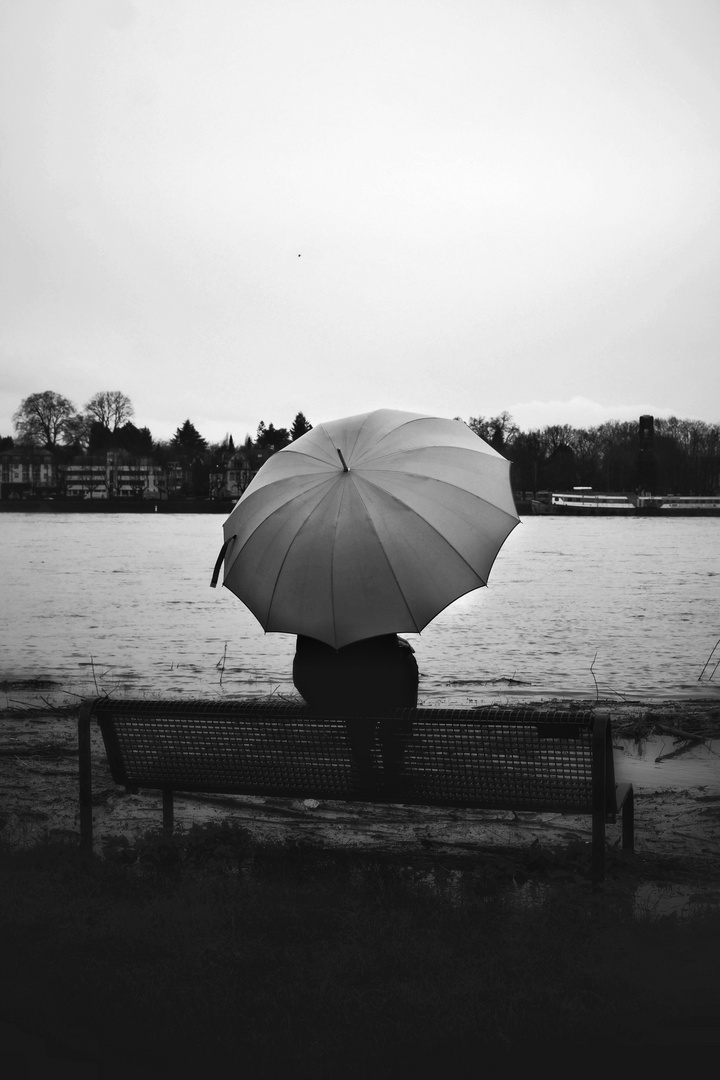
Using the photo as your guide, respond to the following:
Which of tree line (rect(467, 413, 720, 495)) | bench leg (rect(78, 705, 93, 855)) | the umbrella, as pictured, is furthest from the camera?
tree line (rect(467, 413, 720, 495))

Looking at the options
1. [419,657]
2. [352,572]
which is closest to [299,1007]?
[352,572]

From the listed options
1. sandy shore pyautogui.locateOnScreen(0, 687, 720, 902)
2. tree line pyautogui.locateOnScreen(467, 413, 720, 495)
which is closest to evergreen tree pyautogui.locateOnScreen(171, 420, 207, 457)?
tree line pyautogui.locateOnScreen(467, 413, 720, 495)

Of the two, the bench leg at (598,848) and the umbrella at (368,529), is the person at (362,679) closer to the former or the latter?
the umbrella at (368,529)

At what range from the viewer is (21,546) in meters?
58.6

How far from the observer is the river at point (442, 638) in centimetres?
1349

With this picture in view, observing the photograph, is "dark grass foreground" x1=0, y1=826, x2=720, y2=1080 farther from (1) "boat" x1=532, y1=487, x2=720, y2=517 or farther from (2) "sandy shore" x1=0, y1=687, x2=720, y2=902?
(1) "boat" x1=532, y1=487, x2=720, y2=517

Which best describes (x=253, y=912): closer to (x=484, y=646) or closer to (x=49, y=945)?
(x=49, y=945)

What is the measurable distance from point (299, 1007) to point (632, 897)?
1.69 meters

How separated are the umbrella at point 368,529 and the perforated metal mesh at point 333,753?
446 mm

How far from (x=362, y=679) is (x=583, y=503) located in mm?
145557

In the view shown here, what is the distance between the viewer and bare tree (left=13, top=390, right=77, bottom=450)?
149 meters

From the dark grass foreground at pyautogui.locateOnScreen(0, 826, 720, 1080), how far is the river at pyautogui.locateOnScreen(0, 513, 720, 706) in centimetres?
740

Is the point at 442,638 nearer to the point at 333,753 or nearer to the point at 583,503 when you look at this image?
the point at 333,753

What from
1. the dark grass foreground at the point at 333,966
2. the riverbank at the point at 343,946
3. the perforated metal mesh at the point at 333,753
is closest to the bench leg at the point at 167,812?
the riverbank at the point at 343,946
